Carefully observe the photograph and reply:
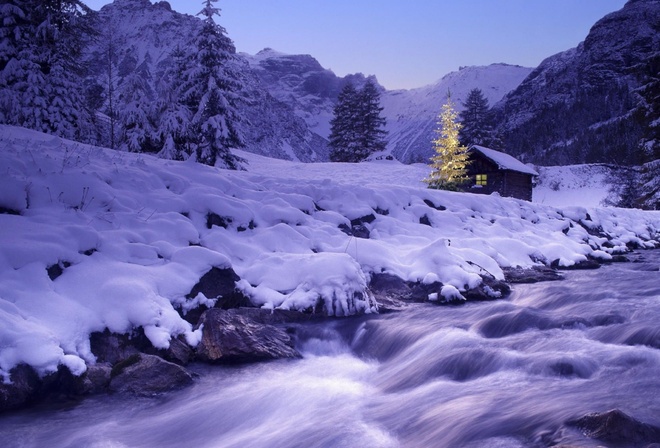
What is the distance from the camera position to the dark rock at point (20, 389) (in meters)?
3.98

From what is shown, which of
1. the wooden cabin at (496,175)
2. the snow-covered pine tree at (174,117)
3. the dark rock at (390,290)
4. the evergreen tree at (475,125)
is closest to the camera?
the dark rock at (390,290)

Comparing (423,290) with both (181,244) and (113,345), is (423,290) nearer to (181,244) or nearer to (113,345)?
(181,244)

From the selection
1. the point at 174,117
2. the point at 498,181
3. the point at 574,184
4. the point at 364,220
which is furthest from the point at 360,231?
the point at 574,184

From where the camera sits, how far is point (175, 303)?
5754 millimetres

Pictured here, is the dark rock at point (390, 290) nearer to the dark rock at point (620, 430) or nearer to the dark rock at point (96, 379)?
the dark rock at point (96, 379)

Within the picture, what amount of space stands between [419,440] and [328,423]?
87 cm

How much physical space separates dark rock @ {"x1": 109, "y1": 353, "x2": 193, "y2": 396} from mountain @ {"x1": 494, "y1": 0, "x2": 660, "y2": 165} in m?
72.1

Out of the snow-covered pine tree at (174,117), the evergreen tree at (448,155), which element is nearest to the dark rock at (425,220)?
the snow-covered pine tree at (174,117)

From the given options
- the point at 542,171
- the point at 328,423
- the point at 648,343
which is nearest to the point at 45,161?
the point at 328,423

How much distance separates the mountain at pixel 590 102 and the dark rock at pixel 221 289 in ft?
231

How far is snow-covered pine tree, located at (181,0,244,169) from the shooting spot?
71.3 feet

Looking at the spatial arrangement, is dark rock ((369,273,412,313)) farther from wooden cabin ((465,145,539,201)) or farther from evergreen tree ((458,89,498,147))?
evergreen tree ((458,89,498,147))

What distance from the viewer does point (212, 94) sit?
22.2 metres

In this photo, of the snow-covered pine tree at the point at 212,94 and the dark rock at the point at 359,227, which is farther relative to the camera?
the snow-covered pine tree at the point at 212,94
